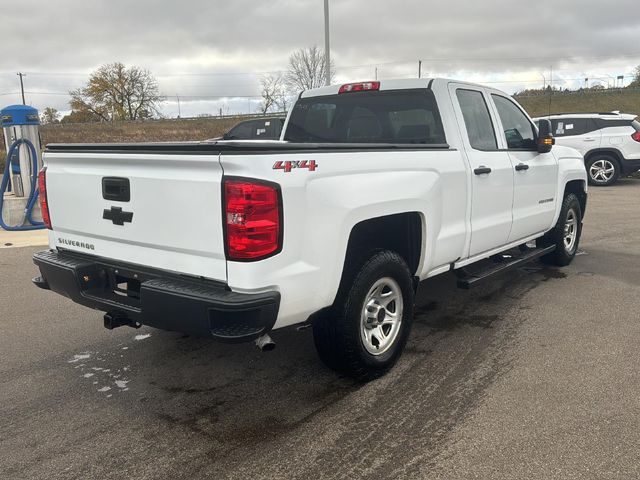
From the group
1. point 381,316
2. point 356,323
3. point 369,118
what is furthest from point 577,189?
point 356,323

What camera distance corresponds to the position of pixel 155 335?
4609mm

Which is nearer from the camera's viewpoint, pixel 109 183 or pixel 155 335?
pixel 109 183

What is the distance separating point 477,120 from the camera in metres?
4.71

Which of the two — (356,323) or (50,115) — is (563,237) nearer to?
(356,323)

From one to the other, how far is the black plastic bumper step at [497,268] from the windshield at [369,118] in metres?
1.12

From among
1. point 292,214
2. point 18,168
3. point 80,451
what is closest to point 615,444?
point 292,214

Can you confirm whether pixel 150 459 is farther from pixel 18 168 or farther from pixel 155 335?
pixel 18 168

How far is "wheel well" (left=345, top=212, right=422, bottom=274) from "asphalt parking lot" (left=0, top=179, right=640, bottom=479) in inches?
31.1

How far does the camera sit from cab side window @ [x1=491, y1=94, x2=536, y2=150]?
16.9 feet

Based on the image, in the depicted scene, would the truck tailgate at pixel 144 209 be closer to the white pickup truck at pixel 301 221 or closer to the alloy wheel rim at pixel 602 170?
the white pickup truck at pixel 301 221

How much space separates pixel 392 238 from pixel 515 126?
A: 2.32 m

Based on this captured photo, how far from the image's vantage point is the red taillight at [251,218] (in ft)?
8.89

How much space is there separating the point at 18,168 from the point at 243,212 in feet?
30.2

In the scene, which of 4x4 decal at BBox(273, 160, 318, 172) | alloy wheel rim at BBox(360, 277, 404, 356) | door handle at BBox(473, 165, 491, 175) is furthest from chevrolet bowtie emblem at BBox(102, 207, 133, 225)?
door handle at BBox(473, 165, 491, 175)
